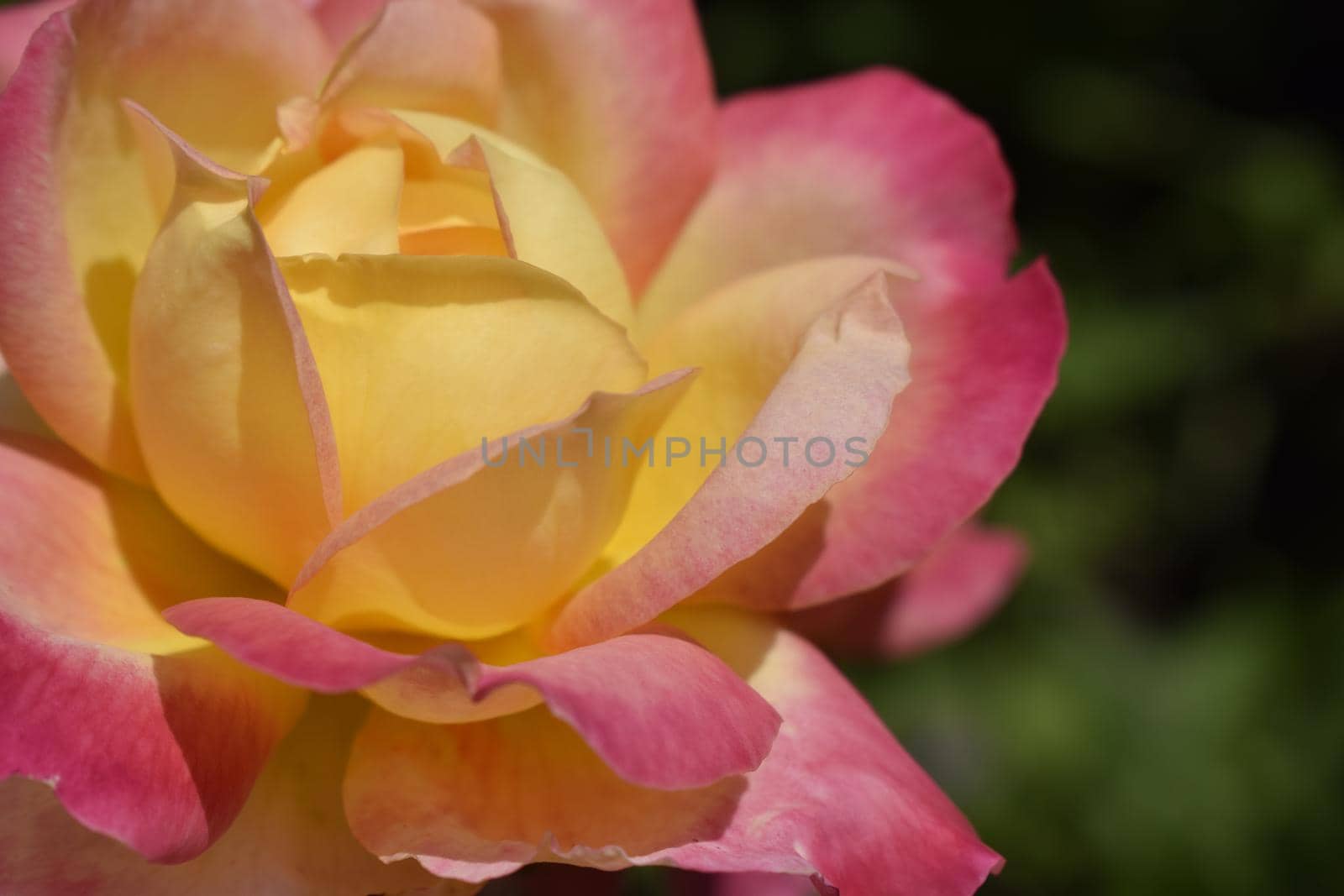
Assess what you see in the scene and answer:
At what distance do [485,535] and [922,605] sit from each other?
0.61m

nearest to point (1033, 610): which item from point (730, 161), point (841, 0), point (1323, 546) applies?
point (1323, 546)

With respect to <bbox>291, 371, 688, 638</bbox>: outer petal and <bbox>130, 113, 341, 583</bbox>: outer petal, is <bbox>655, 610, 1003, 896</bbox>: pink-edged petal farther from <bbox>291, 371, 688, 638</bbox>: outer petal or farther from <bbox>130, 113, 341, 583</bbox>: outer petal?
<bbox>130, 113, 341, 583</bbox>: outer petal

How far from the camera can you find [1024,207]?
2270 millimetres

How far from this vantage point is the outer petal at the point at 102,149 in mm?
644

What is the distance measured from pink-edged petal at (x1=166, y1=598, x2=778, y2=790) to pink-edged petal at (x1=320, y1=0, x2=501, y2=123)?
0.94ft

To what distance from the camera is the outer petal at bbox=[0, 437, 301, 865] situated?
A: 55cm

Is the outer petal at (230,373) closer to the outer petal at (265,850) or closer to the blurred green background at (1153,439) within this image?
the outer petal at (265,850)

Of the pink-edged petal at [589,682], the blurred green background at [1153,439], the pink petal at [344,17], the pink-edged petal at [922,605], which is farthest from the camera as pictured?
the blurred green background at [1153,439]

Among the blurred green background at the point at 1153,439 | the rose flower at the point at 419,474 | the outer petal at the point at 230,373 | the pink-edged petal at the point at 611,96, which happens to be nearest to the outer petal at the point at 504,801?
the rose flower at the point at 419,474

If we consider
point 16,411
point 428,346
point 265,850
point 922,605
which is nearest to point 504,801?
point 265,850

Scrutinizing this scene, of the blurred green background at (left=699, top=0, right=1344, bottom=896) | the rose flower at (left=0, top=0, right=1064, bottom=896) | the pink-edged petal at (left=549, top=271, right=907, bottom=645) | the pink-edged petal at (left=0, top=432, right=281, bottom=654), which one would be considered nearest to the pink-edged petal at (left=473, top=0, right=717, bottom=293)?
the rose flower at (left=0, top=0, right=1064, bottom=896)

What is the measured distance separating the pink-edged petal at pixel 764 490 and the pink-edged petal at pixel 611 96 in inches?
8.2

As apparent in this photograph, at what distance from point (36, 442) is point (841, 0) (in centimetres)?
180

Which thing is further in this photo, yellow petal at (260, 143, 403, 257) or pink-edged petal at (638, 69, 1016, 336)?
pink-edged petal at (638, 69, 1016, 336)
